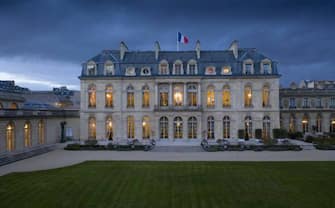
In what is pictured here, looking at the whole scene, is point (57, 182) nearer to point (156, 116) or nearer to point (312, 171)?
point (312, 171)

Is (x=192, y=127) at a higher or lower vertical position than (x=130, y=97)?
lower

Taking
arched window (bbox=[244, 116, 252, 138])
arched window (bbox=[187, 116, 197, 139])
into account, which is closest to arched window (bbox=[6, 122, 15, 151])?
arched window (bbox=[187, 116, 197, 139])

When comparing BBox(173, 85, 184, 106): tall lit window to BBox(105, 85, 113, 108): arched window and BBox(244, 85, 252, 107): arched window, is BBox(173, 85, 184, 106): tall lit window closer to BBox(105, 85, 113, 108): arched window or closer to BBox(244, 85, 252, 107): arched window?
→ BBox(244, 85, 252, 107): arched window

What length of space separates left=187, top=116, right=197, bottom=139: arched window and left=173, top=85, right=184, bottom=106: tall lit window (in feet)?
9.44

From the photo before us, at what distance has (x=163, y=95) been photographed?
36.6 meters

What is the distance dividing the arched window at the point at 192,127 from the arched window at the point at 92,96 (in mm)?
14832

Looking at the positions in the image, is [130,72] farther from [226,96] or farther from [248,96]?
[248,96]

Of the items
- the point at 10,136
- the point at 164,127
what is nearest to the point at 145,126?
the point at 164,127

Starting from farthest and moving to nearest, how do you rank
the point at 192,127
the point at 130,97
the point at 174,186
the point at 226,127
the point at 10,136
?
the point at 130,97
the point at 226,127
the point at 192,127
the point at 10,136
the point at 174,186

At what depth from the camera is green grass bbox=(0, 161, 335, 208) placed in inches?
457

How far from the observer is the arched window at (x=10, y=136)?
79.5ft

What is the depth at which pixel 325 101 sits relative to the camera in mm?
42094

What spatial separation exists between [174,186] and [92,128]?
2610cm

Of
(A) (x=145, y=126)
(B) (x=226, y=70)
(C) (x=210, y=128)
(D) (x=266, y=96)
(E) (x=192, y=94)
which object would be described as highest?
(B) (x=226, y=70)
